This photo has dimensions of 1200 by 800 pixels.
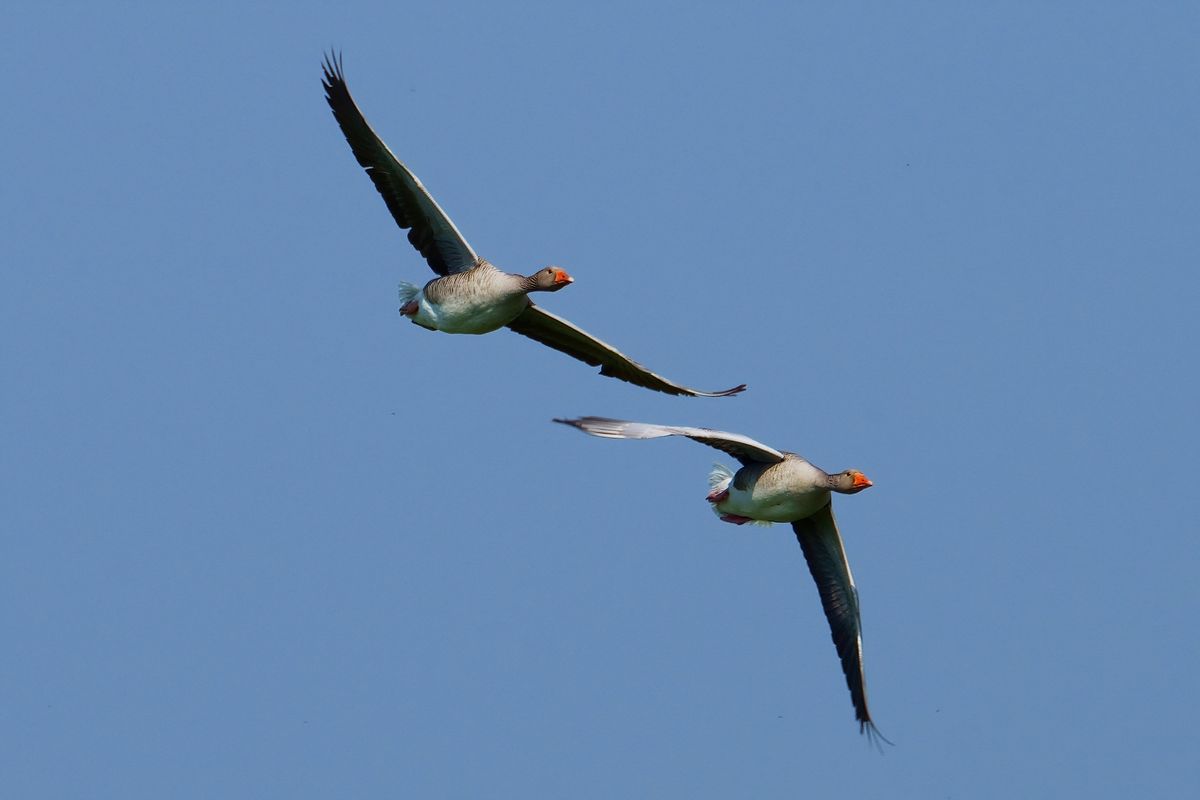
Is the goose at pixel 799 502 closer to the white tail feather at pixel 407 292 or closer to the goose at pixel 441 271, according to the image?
the goose at pixel 441 271

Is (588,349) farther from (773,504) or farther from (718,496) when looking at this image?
(773,504)

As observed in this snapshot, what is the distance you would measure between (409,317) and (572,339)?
1898 millimetres

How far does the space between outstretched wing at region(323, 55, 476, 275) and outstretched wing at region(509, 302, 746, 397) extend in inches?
41.6

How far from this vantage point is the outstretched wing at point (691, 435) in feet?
54.4

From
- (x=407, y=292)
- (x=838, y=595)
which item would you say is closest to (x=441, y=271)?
(x=407, y=292)

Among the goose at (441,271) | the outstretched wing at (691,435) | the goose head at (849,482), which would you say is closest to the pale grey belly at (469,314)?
the goose at (441,271)

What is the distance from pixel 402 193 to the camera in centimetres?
1911

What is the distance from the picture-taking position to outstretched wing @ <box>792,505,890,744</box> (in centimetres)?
1923

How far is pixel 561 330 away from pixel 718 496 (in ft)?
8.73

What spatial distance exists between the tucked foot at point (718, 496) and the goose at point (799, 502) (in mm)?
Answer: 10

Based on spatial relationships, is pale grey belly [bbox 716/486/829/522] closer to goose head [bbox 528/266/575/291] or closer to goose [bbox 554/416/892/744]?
goose [bbox 554/416/892/744]

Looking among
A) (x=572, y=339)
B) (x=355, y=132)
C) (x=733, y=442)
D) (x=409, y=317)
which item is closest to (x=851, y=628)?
(x=733, y=442)

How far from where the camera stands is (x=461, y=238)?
18.9 m

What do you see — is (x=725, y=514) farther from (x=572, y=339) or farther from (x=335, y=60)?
(x=335, y=60)
